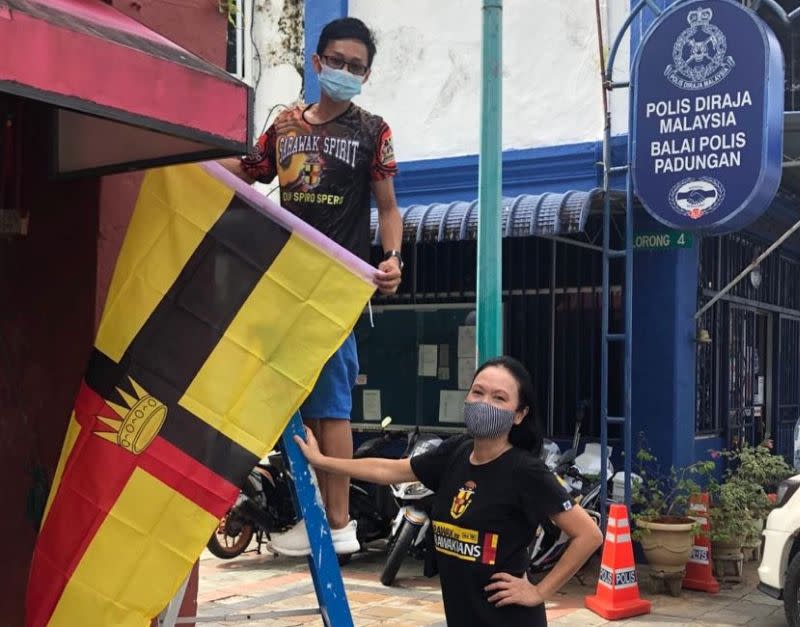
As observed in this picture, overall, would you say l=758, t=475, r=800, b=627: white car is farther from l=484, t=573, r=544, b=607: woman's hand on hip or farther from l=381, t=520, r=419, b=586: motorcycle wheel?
l=484, t=573, r=544, b=607: woman's hand on hip

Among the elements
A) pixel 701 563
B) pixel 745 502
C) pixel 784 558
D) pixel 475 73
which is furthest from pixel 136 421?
pixel 475 73

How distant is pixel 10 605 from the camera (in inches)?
138

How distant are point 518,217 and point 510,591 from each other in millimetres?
5556

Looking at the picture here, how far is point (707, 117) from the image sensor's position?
7.70 meters

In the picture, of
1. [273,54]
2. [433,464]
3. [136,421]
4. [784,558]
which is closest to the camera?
[136,421]

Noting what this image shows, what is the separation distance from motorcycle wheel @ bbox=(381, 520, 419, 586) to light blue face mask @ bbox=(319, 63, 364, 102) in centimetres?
505

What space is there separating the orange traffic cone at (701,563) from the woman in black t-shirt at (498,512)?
18.3 ft

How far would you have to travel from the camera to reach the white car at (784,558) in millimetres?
6578

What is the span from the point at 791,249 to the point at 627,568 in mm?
6530

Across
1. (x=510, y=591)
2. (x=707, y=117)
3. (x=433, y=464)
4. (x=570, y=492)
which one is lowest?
(x=570, y=492)

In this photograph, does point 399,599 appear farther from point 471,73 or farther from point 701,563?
point 471,73

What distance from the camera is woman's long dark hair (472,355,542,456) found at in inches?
125

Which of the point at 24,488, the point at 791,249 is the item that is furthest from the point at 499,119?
the point at 791,249

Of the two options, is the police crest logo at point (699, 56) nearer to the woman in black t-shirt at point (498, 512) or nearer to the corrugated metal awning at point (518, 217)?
the corrugated metal awning at point (518, 217)
